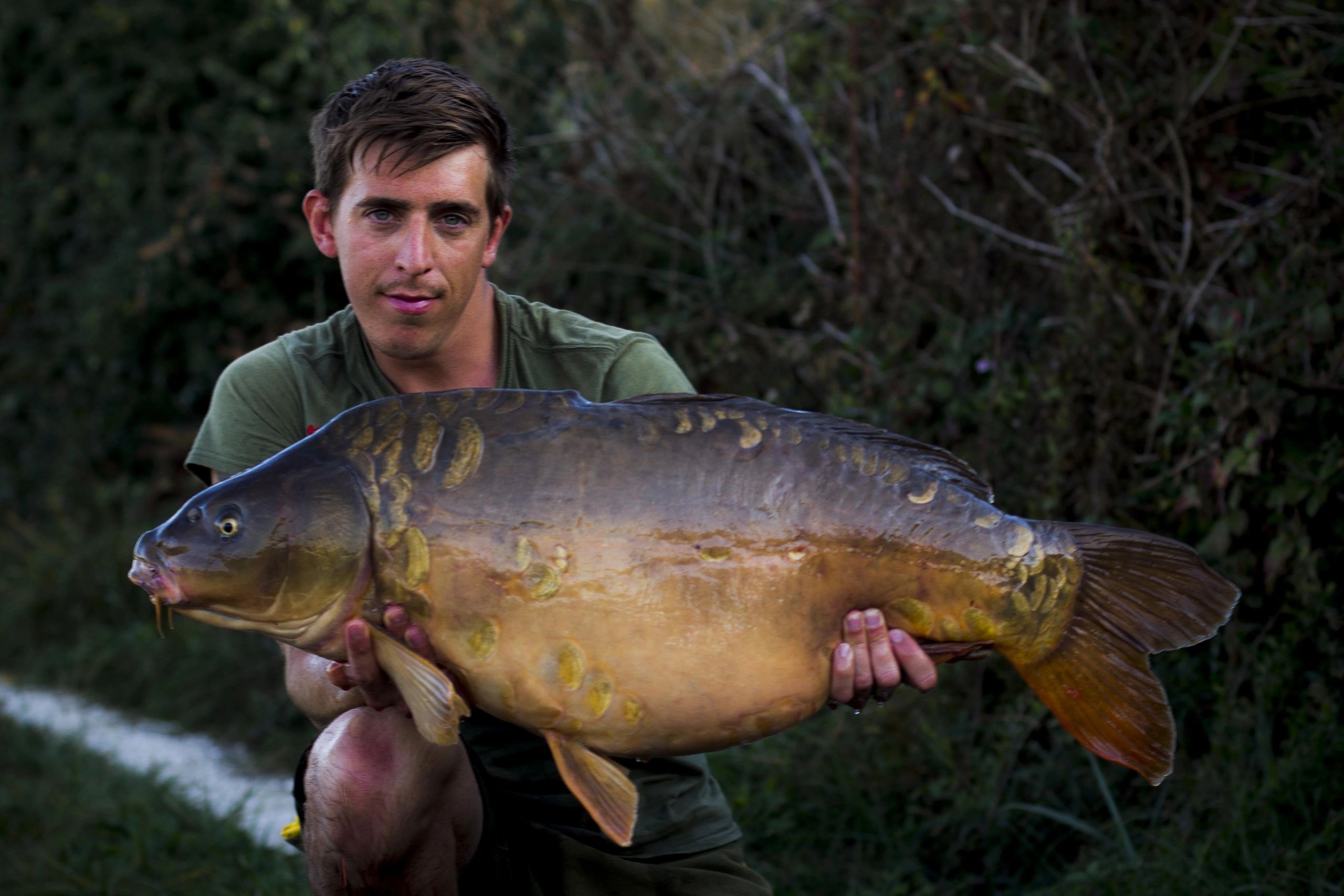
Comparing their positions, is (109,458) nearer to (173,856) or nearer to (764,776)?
(173,856)

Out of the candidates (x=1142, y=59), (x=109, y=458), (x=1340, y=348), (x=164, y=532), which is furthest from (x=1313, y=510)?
(x=109, y=458)

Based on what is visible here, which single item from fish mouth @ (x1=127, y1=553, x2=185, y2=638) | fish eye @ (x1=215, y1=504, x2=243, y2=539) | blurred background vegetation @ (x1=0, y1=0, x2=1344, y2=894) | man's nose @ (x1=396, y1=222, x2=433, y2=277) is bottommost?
blurred background vegetation @ (x1=0, y1=0, x2=1344, y2=894)

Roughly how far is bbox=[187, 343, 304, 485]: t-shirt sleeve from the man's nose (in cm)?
33

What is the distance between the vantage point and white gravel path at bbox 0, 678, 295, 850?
10.7 feet

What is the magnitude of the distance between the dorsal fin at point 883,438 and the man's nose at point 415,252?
1.35ft

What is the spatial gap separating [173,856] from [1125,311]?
2.32 m

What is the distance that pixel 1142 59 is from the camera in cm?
289

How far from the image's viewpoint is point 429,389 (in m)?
2.02

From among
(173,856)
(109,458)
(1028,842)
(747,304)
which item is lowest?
(109,458)

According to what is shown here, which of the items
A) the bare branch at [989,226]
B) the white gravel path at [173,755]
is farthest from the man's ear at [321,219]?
the white gravel path at [173,755]

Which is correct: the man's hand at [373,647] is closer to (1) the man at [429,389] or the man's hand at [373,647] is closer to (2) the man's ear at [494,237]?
(1) the man at [429,389]

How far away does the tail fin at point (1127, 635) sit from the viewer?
5.20 feet

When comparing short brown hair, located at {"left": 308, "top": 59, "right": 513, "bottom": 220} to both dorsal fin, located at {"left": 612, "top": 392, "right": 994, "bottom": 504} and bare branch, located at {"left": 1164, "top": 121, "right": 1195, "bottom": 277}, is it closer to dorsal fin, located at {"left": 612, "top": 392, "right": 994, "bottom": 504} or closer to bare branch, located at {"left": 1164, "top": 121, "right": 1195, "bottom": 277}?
dorsal fin, located at {"left": 612, "top": 392, "right": 994, "bottom": 504}

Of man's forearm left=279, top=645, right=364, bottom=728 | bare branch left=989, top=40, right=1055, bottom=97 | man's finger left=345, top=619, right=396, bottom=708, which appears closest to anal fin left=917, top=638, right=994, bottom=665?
man's finger left=345, top=619, right=396, bottom=708
